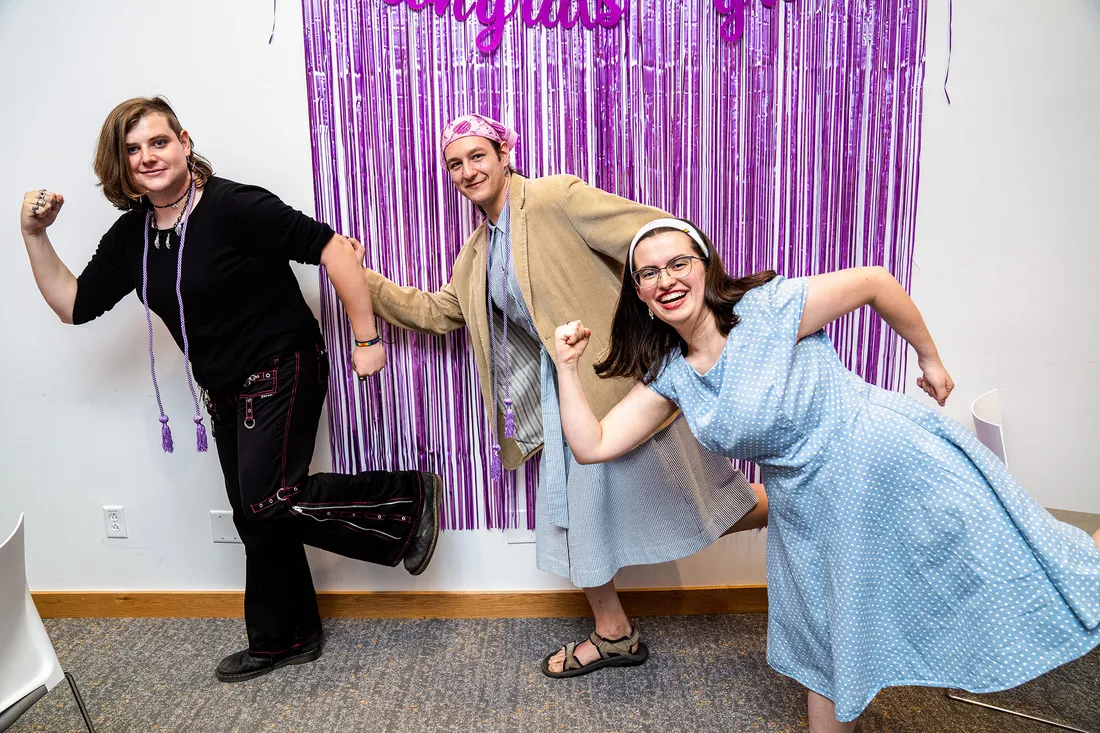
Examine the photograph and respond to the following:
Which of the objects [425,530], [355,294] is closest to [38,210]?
[355,294]

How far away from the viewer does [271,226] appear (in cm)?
188

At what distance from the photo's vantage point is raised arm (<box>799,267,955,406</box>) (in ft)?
4.78

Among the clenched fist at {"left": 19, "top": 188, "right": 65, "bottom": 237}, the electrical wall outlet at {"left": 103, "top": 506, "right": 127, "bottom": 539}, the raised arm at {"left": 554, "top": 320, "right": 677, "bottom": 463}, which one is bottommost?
the electrical wall outlet at {"left": 103, "top": 506, "right": 127, "bottom": 539}

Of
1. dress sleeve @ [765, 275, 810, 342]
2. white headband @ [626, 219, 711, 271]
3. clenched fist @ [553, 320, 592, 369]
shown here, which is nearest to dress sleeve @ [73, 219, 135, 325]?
clenched fist @ [553, 320, 592, 369]

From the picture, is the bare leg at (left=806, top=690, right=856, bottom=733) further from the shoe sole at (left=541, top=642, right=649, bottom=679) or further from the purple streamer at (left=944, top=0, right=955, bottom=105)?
the purple streamer at (left=944, top=0, right=955, bottom=105)

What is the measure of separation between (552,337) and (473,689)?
1020mm

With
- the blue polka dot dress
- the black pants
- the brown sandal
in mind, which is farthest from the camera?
the brown sandal

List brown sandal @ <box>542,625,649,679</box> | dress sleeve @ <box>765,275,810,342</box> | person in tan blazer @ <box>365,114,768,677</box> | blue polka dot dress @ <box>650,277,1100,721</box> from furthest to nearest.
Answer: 1. brown sandal @ <box>542,625,649,679</box>
2. person in tan blazer @ <box>365,114,768,677</box>
3. dress sleeve @ <box>765,275,810,342</box>
4. blue polka dot dress @ <box>650,277,1100,721</box>

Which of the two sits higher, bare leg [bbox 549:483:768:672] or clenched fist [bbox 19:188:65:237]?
clenched fist [bbox 19:188:65:237]

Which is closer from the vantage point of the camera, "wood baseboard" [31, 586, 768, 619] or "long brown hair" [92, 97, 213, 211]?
"long brown hair" [92, 97, 213, 211]

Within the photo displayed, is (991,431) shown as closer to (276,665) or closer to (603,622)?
(603,622)

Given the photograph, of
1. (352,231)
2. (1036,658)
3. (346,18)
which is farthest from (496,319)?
(1036,658)

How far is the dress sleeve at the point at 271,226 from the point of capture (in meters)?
1.87

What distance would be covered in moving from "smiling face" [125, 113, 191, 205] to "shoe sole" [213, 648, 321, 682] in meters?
1.38
